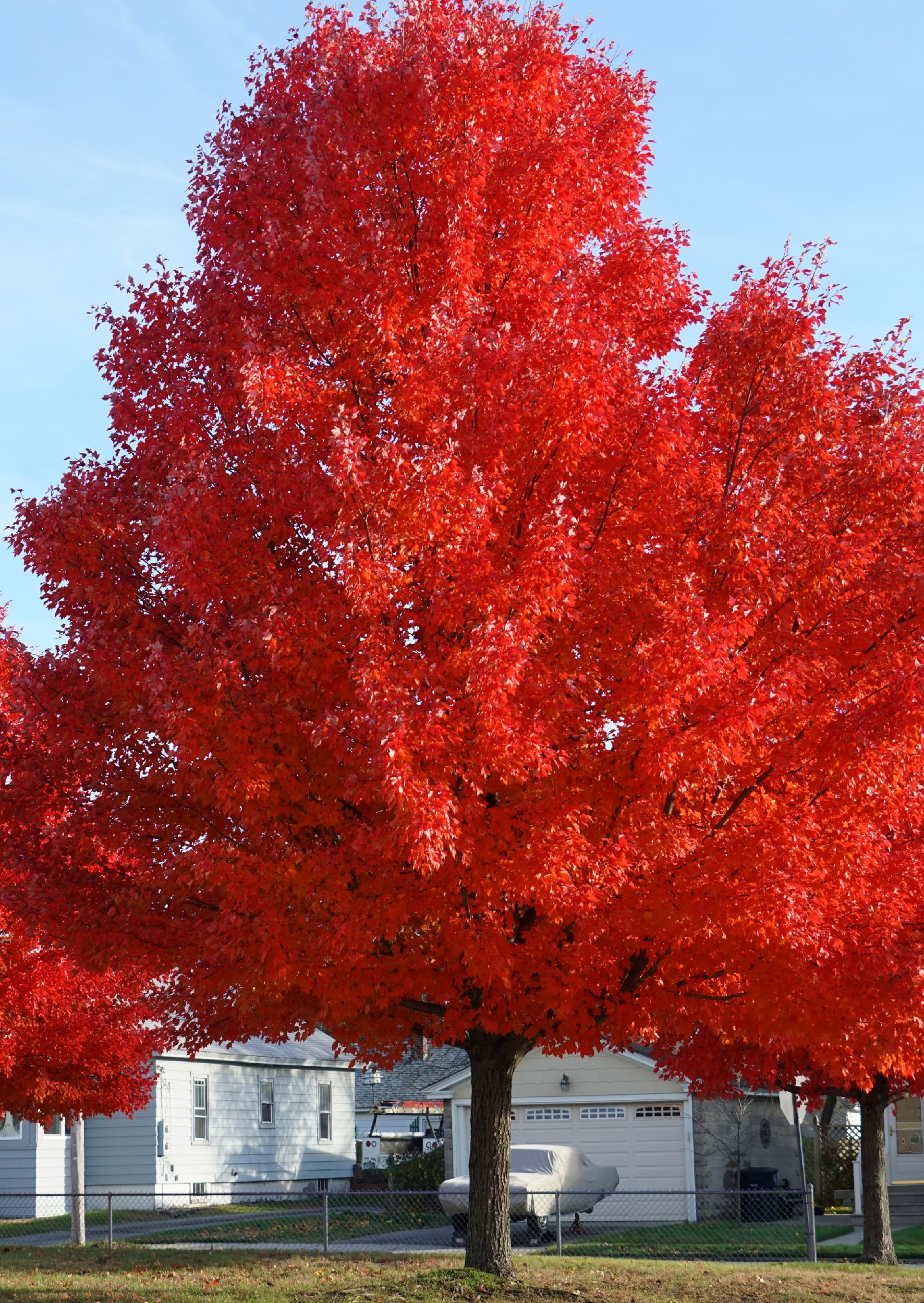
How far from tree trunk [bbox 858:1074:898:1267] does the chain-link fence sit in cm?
103

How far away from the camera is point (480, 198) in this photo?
1101 cm

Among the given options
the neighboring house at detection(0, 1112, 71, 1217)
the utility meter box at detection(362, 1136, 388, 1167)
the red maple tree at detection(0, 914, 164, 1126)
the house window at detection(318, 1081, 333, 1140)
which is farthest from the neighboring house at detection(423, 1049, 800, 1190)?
the utility meter box at detection(362, 1136, 388, 1167)

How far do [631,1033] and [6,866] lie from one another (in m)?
6.18

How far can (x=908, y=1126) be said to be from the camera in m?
33.8

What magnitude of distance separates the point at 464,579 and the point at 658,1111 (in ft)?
79.7

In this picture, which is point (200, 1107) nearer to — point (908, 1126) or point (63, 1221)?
point (63, 1221)

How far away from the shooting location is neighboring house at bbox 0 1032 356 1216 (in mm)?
30531

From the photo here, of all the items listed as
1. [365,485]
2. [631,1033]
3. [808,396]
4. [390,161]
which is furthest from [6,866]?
[808,396]

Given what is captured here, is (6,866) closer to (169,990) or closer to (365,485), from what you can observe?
(169,990)

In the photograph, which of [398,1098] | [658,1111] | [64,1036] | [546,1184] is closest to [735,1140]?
[658,1111]

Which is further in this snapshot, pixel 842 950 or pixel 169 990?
pixel 169 990

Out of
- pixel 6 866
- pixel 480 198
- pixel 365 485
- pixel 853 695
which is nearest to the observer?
pixel 365 485

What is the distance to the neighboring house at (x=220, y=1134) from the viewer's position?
100ft

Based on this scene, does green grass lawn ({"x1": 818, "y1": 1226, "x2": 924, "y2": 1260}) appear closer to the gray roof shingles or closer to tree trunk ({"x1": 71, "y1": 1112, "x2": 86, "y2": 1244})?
tree trunk ({"x1": 71, "y1": 1112, "x2": 86, "y2": 1244})
